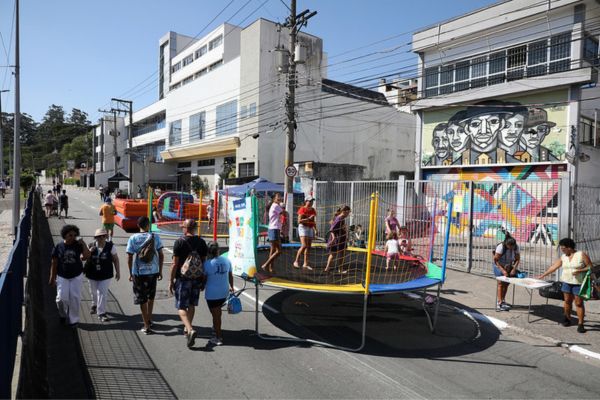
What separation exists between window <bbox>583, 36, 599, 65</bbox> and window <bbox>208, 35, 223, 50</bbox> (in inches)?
1499

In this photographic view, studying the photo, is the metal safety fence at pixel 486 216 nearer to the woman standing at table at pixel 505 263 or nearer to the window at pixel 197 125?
the woman standing at table at pixel 505 263

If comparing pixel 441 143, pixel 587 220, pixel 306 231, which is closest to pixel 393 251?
pixel 306 231

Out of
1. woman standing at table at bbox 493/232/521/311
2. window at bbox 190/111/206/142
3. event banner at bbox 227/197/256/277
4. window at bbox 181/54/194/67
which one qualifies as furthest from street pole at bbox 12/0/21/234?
window at bbox 181/54/194/67

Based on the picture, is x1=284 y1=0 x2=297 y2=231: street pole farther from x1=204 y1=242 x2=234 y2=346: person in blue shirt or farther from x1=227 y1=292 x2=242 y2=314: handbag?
x1=204 y1=242 x2=234 y2=346: person in blue shirt

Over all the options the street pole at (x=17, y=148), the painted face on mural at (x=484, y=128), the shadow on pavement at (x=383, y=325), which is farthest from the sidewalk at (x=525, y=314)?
the street pole at (x=17, y=148)

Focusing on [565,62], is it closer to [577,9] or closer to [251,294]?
[577,9]

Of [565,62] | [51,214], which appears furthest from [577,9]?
[51,214]

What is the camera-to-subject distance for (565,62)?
15914 millimetres

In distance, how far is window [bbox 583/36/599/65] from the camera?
1605cm

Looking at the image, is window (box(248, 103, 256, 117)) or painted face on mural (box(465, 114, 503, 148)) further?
window (box(248, 103, 256, 117))

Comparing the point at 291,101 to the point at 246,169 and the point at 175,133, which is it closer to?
the point at 246,169

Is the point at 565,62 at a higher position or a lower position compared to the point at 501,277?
higher

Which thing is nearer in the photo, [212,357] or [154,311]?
[212,357]

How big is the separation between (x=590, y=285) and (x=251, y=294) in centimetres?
633
